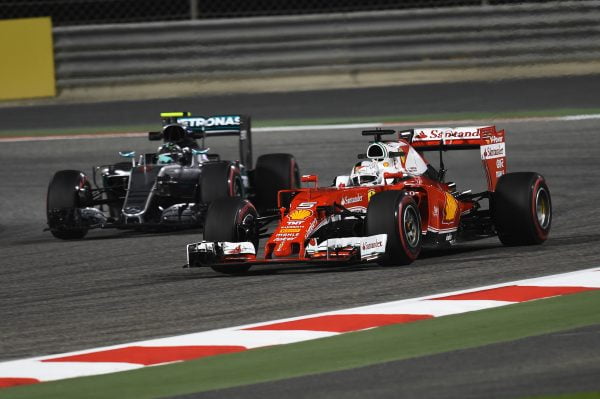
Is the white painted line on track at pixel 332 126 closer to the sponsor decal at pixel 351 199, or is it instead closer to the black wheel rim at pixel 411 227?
the sponsor decal at pixel 351 199

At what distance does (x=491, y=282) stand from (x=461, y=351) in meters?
2.76

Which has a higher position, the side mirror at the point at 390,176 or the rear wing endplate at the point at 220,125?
the rear wing endplate at the point at 220,125

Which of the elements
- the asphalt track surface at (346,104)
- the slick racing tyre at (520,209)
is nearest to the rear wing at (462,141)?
the slick racing tyre at (520,209)

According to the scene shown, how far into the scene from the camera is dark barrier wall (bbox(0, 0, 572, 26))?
952 inches

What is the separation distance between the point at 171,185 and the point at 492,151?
390 cm

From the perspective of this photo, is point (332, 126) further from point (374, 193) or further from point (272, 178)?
point (374, 193)

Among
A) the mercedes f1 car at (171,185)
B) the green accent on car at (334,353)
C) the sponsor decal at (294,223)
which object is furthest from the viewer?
the mercedes f1 car at (171,185)

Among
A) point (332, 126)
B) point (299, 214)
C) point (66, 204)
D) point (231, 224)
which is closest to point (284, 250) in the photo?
point (299, 214)

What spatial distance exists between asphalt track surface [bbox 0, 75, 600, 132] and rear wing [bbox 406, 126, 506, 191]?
26.1ft

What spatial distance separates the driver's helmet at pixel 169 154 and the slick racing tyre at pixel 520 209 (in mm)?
4669

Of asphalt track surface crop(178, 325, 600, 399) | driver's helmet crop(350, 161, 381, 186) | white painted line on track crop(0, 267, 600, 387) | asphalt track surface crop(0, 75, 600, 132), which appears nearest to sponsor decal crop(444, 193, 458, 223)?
driver's helmet crop(350, 161, 381, 186)

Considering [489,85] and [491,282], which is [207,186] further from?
[489,85]

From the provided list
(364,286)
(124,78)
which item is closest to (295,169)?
(364,286)

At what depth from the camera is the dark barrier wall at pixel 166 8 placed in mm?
24188
